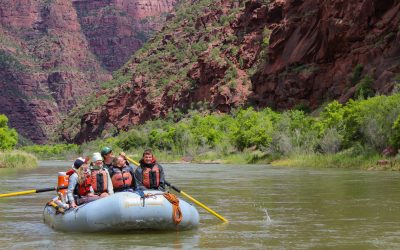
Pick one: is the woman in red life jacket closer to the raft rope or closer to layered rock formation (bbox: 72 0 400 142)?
the raft rope

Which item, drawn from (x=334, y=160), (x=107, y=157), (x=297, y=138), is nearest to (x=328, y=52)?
(x=297, y=138)

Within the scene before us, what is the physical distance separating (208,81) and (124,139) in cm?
1873

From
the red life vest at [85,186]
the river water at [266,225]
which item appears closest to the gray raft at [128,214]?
the river water at [266,225]

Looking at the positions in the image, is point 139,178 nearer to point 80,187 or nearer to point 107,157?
point 107,157

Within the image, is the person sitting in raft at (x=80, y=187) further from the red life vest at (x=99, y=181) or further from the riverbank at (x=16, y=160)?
the riverbank at (x=16, y=160)

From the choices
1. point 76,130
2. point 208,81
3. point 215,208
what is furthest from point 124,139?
point 215,208

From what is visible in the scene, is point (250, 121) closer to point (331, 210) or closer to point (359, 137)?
point (359, 137)

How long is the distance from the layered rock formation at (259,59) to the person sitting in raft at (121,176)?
51597mm

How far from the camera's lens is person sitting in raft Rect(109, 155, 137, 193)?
1650 cm

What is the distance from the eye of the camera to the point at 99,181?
16.2 meters

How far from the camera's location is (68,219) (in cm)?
1619

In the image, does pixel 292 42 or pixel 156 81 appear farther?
pixel 156 81

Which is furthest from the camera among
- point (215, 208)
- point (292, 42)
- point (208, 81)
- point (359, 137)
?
point (208, 81)

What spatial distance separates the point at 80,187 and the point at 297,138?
50080 mm
